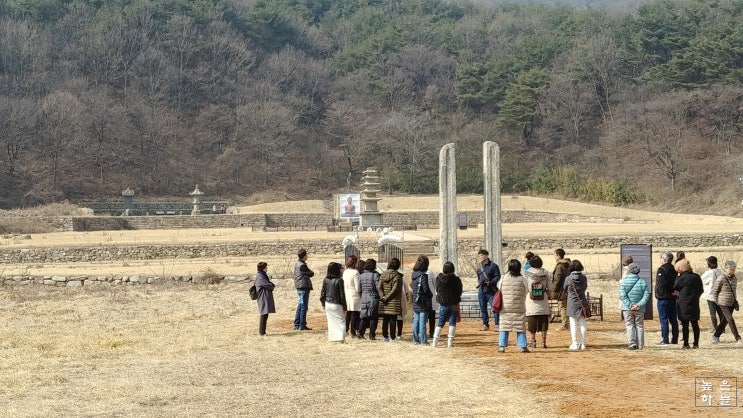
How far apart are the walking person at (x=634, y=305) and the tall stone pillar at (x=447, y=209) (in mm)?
4437

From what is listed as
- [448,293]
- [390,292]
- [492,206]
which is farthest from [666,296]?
[492,206]

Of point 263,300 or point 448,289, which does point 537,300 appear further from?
point 263,300

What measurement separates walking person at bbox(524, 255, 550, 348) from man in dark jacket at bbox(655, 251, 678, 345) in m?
1.63

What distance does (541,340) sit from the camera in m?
15.8

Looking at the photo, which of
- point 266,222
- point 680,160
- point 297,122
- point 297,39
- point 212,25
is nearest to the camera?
point 266,222

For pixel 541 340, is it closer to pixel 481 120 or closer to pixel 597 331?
pixel 597 331

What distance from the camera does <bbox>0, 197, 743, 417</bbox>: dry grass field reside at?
1109 centimetres

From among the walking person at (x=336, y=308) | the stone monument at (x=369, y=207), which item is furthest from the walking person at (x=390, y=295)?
the stone monument at (x=369, y=207)

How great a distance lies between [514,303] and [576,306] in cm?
93

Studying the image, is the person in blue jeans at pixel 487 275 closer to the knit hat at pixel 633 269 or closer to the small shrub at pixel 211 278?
the knit hat at pixel 633 269

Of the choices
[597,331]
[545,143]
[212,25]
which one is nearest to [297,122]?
[212,25]

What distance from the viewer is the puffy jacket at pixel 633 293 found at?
14.5m

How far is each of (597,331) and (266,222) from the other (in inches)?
1526

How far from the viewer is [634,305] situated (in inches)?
569
